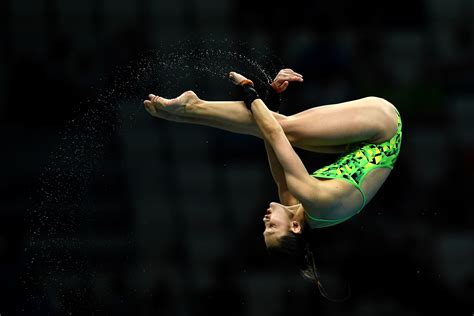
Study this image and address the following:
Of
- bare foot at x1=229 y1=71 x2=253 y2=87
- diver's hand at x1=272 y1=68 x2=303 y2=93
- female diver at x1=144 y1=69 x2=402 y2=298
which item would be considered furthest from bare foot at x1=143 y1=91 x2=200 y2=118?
diver's hand at x1=272 y1=68 x2=303 y2=93

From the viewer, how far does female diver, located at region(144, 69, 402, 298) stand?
4344 mm

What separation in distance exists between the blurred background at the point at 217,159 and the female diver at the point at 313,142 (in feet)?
5.11

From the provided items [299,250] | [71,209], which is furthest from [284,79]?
[71,209]

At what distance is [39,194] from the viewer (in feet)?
21.5

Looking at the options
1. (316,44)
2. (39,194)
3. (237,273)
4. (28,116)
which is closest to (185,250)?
(237,273)

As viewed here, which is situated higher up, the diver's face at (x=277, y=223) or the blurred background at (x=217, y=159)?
the diver's face at (x=277, y=223)

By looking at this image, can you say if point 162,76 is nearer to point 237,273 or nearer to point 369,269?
point 237,273

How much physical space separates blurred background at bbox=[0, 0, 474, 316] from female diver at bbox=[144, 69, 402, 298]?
156cm

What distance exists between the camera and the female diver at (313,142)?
4.34 m

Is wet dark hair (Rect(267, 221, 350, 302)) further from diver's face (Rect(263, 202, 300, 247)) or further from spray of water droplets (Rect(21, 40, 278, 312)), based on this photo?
spray of water droplets (Rect(21, 40, 278, 312))

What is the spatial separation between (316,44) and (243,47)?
810 millimetres

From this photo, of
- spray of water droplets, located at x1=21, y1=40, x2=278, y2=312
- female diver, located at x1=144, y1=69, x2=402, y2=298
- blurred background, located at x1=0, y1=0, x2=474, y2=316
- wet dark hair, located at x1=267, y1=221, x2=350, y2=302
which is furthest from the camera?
blurred background, located at x1=0, y1=0, x2=474, y2=316

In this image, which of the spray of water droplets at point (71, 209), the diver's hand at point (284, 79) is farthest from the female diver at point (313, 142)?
the spray of water droplets at point (71, 209)

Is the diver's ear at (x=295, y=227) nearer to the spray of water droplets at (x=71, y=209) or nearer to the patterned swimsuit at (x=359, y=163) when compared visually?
the patterned swimsuit at (x=359, y=163)
